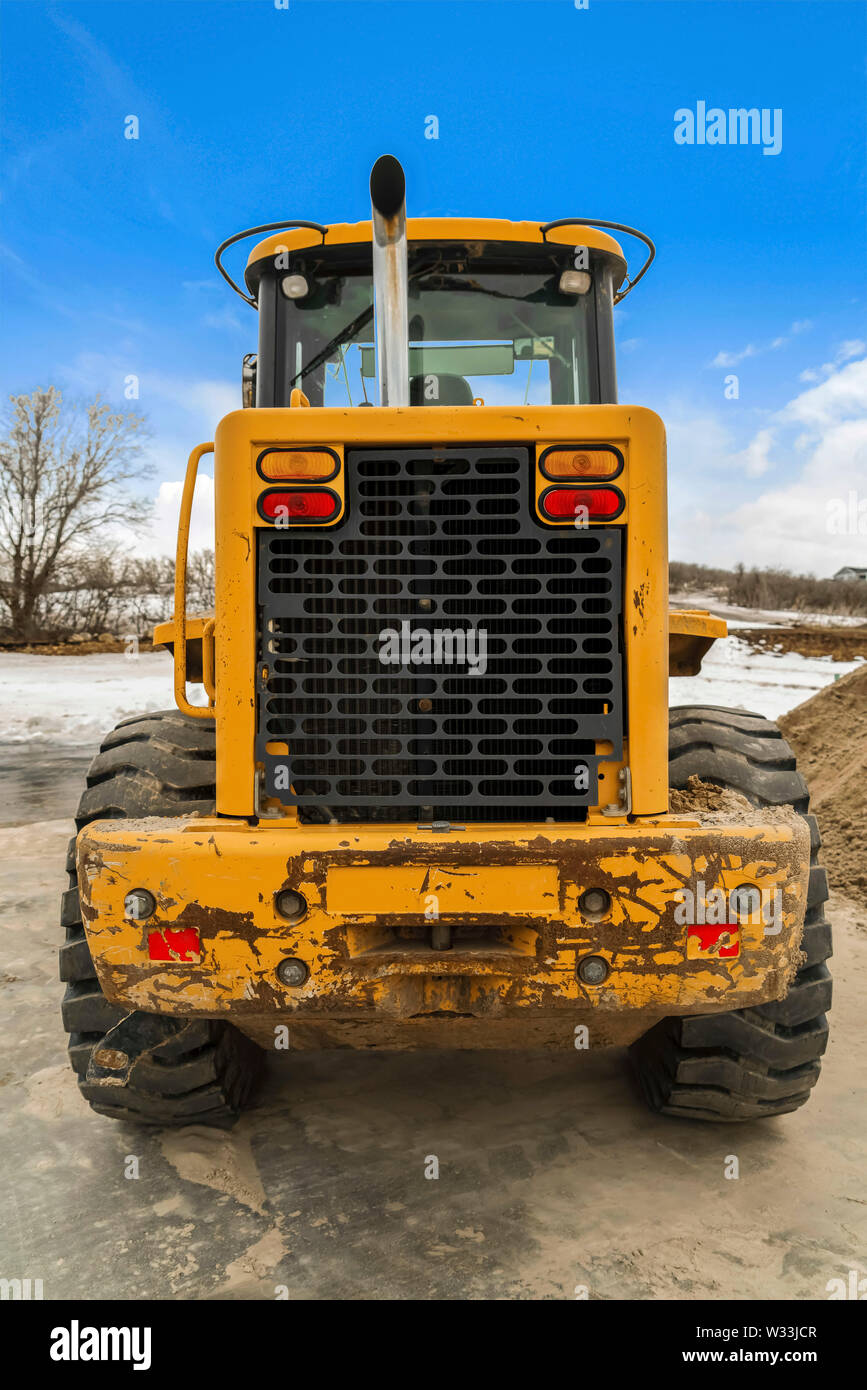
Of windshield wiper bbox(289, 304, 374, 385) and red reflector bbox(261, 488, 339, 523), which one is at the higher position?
windshield wiper bbox(289, 304, 374, 385)

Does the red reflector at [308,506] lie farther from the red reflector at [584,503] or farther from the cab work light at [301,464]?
the red reflector at [584,503]

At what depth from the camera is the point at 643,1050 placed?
3.38 m

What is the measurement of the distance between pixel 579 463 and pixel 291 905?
54.9 inches

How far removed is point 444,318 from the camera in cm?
368

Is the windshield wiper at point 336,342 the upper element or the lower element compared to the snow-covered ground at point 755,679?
upper

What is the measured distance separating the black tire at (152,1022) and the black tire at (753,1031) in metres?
1.43

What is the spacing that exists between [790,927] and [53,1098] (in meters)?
2.67

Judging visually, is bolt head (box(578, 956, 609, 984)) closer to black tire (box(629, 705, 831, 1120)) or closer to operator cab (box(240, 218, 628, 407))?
black tire (box(629, 705, 831, 1120))

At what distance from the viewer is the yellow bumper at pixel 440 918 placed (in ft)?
7.80

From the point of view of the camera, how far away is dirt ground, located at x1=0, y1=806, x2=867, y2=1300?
2.48 m

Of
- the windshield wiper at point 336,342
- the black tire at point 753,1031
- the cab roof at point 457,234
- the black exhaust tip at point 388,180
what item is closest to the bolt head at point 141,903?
the black tire at point 753,1031

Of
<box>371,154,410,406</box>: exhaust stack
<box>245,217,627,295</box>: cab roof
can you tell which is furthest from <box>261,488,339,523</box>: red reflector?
<box>245,217,627,295</box>: cab roof
